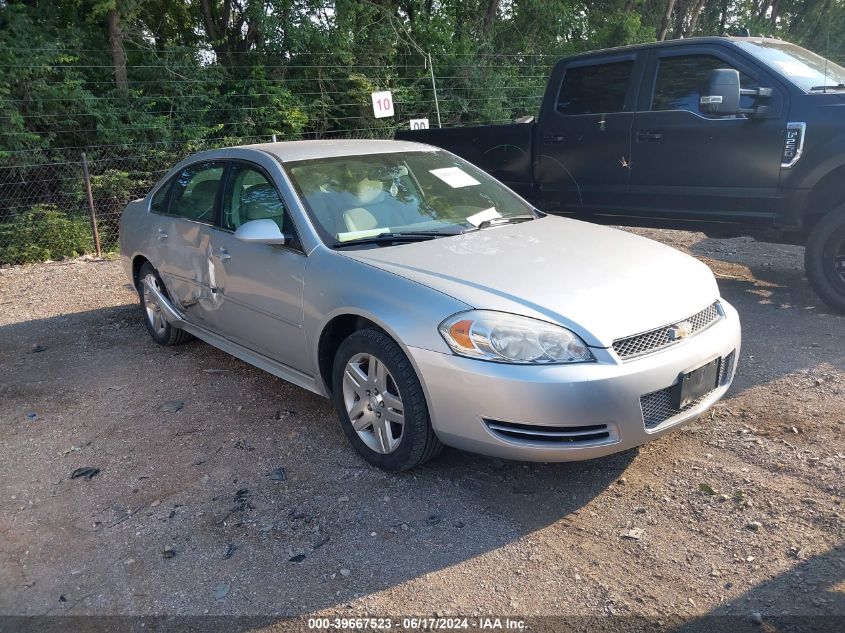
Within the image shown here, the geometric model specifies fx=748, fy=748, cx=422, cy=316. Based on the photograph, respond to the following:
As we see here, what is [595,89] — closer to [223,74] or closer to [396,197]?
[396,197]

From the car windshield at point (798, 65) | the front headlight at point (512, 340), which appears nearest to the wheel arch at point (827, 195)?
the car windshield at point (798, 65)

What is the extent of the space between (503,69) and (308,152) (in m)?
13.2

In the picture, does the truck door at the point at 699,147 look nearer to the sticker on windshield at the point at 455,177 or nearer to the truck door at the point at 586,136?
the truck door at the point at 586,136

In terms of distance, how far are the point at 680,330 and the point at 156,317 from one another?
13.5 feet

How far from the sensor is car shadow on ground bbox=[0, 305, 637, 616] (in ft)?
9.80

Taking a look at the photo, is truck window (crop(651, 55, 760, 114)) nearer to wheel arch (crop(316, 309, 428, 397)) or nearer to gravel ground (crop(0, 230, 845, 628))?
gravel ground (crop(0, 230, 845, 628))

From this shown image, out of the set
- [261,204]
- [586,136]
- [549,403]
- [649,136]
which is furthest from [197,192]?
[649,136]

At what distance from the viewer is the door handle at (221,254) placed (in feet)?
15.2

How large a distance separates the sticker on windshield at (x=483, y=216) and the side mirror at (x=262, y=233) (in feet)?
3.66

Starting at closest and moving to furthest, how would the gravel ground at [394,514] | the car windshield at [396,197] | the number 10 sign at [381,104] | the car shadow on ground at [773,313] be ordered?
1. the gravel ground at [394,514]
2. the car windshield at [396,197]
3. the car shadow on ground at [773,313]
4. the number 10 sign at [381,104]

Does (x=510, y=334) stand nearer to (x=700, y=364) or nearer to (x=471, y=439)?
(x=471, y=439)

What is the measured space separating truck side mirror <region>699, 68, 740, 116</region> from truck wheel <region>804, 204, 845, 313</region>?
111 cm

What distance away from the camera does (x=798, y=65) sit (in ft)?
20.3

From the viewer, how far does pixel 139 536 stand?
11.0 feet
